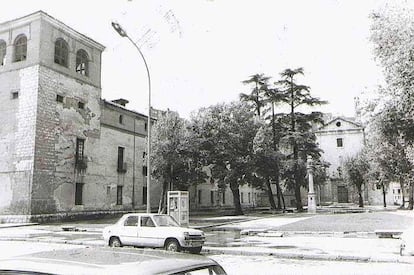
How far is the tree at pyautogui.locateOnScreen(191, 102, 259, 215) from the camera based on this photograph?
3303cm

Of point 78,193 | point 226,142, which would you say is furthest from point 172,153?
point 78,193

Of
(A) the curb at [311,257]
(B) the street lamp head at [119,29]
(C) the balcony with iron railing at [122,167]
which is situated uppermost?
(B) the street lamp head at [119,29]

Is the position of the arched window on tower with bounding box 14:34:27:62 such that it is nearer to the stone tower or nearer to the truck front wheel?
the stone tower

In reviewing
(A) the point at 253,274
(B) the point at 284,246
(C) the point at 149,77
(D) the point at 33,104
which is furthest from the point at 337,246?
(D) the point at 33,104

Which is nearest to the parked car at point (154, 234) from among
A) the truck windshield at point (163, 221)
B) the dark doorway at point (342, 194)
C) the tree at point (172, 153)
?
the truck windshield at point (163, 221)

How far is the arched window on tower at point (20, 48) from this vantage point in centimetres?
2844

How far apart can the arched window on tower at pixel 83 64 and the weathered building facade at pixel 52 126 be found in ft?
0.28

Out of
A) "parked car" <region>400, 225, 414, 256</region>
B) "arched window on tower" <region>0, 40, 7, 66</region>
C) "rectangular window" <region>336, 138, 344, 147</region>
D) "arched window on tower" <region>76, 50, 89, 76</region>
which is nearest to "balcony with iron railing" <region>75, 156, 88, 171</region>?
"arched window on tower" <region>76, 50, 89, 76</region>

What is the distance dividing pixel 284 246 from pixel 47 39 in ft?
76.4

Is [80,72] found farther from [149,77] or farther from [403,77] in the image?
[403,77]

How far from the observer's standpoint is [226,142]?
3303 centimetres

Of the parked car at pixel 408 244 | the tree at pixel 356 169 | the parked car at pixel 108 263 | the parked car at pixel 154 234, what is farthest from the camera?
the tree at pixel 356 169

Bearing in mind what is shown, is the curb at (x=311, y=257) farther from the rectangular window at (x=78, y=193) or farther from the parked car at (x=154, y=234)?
the rectangular window at (x=78, y=193)

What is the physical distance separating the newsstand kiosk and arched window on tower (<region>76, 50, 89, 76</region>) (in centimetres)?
1886
